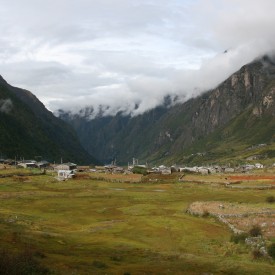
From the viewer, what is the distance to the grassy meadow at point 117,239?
139 feet

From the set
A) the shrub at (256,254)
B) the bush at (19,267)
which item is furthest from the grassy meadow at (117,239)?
the shrub at (256,254)

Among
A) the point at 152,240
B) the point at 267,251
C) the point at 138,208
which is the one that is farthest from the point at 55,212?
the point at 267,251

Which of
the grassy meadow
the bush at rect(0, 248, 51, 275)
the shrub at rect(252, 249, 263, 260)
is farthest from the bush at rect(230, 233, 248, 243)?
the bush at rect(0, 248, 51, 275)

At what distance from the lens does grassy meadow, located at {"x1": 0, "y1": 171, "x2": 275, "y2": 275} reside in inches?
1667

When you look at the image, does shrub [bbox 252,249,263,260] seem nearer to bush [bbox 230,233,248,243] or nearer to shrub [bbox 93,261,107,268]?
bush [bbox 230,233,248,243]

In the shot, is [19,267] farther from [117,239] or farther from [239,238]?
[239,238]

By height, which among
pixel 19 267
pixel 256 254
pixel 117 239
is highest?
pixel 19 267

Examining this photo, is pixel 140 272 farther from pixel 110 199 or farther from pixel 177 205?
pixel 110 199

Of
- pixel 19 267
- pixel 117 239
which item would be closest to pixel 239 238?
pixel 117 239

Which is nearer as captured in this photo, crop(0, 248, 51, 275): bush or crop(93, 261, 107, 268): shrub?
crop(0, 248, 51, 275): bush

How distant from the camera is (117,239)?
2478 inches

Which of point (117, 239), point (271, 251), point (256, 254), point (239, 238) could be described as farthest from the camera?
point (117, 239)

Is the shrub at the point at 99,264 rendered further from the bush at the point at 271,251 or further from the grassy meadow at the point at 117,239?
the bush at the point at 271,251

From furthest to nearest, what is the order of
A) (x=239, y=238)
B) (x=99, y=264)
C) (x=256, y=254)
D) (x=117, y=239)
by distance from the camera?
(x=117, y=239)
(x=239, y=238)
(x=256, y=254)
(x=99, y=264)
